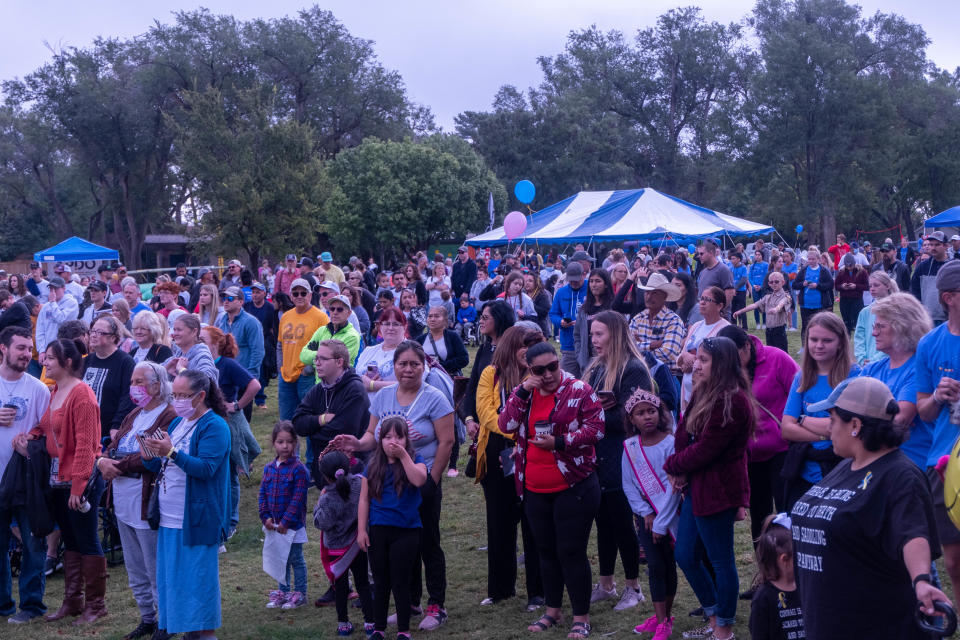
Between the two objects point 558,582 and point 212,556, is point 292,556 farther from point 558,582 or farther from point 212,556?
point 558,582

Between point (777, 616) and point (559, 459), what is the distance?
1.55 m

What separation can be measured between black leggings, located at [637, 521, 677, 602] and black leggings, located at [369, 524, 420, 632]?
130 centimetres

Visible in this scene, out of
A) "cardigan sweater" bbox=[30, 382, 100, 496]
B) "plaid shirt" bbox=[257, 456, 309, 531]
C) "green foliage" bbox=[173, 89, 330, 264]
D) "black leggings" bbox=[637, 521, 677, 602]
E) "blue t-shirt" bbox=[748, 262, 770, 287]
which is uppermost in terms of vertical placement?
"green foliage" bbox=[173, 89, 330, 264]

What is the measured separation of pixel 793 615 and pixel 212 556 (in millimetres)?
3153

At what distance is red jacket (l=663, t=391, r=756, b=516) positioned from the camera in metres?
4.64

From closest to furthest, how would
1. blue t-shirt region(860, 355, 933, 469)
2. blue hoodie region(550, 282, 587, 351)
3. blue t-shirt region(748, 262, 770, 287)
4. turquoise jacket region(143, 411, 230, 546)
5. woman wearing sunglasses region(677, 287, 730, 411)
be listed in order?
1. blue t-shirt region(860, 355, 933, 469)
2. turquoise jacket region(143, 411, 230, 546)
3. woman wearing sunglasses region(677, 287, 730, 411)
4. blue hoodie region(550, 282, 587, 351)
5. blue t-shirt region(748, 262, 770, 287)

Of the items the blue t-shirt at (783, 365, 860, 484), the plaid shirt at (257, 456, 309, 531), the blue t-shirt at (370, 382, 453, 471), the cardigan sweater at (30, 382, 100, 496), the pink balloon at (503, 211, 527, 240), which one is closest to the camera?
the blue t-shirt at (783, 365, 860, 484)

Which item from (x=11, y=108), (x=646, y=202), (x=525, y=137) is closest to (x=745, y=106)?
(x=525, y=137)

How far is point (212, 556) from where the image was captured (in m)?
5.25

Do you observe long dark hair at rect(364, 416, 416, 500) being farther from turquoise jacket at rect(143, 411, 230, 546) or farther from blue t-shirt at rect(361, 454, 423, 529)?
turquoise jacket at rect(143, 411, 230, 546)

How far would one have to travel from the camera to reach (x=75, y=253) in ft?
105

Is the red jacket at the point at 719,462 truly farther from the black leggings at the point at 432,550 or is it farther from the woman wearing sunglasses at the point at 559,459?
the black leggings at the point at 432,550

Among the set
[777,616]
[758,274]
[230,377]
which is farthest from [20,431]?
[758,274]

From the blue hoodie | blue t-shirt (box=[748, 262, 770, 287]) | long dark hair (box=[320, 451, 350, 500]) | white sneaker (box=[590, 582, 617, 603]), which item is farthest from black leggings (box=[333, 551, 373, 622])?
blue t-shirt (box=[748, 262, 770, 287])
